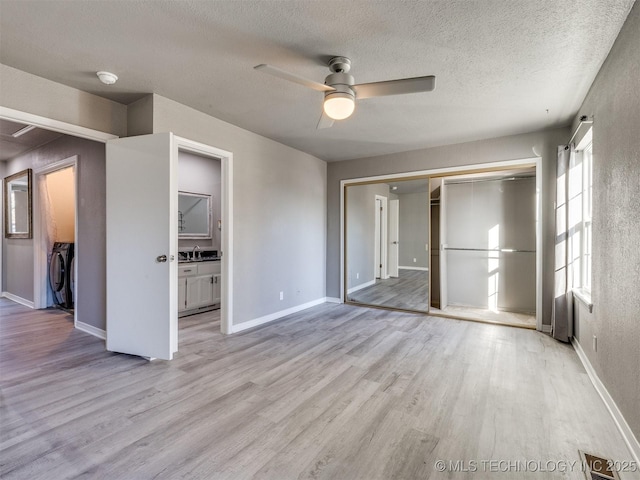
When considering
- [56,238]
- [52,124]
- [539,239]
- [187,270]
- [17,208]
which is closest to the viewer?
[52,124]

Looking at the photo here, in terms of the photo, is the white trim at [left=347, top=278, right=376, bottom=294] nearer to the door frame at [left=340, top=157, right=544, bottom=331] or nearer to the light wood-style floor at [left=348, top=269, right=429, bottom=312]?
the light wood-style floor at [left=348, top=269, right=429, bottom=312]

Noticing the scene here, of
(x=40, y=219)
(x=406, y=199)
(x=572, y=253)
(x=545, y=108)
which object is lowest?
(x=572, y=253)

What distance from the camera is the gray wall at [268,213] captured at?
3492 millimetres

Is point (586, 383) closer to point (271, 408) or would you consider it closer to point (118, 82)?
point (271, 408)

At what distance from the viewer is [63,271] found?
474 centimetres

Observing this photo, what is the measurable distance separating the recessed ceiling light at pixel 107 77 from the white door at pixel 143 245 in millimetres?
479

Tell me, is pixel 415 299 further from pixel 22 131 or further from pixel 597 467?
pixel 22 131

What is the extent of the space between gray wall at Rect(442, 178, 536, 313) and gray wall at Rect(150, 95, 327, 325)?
2162mm

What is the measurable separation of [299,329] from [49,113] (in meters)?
3.31

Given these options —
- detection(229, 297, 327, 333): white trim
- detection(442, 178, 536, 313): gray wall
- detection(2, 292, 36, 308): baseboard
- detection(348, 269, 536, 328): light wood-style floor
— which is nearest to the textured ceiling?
detection(2, 292, 36, 308): baseboard

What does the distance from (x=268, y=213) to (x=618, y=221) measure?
3520 millimetres

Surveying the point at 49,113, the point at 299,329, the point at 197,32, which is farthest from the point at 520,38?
the point at 49,113

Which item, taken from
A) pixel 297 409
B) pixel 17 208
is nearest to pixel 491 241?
pixel 297 409

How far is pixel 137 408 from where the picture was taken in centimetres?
216
